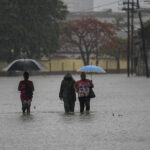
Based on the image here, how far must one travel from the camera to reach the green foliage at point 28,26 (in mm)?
74000

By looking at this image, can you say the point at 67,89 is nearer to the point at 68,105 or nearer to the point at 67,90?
the point at 67,90

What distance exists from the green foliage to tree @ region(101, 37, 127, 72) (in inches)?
734

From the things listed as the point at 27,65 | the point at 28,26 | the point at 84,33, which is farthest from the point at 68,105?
the point at 84,33

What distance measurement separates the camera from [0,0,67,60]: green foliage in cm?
7400

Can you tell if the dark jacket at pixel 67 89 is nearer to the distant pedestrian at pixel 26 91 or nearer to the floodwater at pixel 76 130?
the floodwater at pixel 76 130

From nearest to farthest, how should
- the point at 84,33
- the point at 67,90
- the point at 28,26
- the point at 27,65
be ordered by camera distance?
the point at 67,90
the point at 27,65
the point at 28,26
the point at 84,33

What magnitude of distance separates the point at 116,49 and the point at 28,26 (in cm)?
2802

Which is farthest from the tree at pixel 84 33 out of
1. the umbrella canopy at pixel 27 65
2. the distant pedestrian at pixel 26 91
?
the distant pedestrian at pixel 26 91

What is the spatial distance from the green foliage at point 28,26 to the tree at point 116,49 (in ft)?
61.1

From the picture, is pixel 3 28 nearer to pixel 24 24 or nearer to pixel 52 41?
pixel 24 24

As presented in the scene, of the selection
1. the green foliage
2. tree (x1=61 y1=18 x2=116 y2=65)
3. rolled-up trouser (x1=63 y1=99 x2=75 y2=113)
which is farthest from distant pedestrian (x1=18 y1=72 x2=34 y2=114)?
tree (x1=61 y1=18 x2=116 y2=65)

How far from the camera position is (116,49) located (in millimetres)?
102125

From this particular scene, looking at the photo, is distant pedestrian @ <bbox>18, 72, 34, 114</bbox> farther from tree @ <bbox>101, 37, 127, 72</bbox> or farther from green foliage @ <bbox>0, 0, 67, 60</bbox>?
tree @ <bbox>101, 37, 127, 72</bbox>

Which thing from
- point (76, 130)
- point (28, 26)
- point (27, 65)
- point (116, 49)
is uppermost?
point (28, 26)
